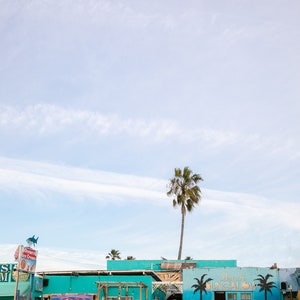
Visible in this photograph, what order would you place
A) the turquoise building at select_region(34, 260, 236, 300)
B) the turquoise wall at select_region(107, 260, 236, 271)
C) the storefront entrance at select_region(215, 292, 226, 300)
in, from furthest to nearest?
the turquoise wall at select_region(107, 260, 236, 271) < the storefront entrance at select_region(215, 292, 226, 300) < the turquoise building at select_region(34, 260, 236, 300)

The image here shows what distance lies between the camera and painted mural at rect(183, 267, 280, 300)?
3859 cm

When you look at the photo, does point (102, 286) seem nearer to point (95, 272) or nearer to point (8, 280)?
point (95, 272)

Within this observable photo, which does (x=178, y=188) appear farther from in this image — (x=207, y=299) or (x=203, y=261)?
(x=207, y=299)

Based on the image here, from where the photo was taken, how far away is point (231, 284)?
128 feet

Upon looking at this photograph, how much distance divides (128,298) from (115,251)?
60032 mm

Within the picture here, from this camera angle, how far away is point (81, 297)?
3772cm

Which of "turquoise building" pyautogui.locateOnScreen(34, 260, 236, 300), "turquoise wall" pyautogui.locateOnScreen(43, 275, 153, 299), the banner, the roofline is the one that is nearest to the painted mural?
"turquoise building" pyautogui.locateOnScreen(34, 260, 236, 300)

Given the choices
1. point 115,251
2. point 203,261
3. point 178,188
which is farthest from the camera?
point 115,251

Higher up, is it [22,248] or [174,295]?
[22,248]

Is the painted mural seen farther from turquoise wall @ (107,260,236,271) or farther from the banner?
the banner

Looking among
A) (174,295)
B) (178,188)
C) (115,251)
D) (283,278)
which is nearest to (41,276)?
(174,295)

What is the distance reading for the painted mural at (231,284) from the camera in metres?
38.6

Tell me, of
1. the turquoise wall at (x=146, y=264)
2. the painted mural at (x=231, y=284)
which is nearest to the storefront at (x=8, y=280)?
the painted mural at (x=231, y=284)

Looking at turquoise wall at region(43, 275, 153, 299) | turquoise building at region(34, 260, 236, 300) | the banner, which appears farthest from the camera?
turquoise wall at region(43, 275, 153, 299)
